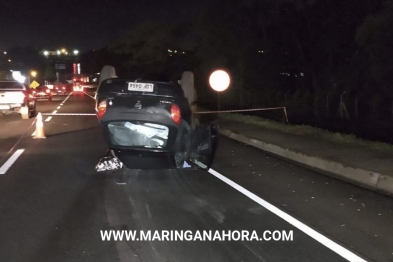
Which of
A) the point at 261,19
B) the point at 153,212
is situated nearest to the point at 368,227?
the point at 153,212

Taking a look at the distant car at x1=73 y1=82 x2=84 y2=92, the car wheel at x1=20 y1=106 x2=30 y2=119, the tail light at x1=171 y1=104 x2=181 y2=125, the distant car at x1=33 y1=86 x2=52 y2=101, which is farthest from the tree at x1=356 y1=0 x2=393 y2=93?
the distant car at x1=73 y1=82 x2=84 y2=92

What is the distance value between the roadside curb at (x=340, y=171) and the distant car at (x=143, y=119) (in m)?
3.33

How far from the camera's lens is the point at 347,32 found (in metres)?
37.4

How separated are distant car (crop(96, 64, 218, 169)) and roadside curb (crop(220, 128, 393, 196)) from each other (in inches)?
131

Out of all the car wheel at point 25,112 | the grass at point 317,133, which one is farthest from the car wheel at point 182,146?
the car wheel at point 25,112

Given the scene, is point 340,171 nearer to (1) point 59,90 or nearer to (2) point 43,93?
(2) point 43,93

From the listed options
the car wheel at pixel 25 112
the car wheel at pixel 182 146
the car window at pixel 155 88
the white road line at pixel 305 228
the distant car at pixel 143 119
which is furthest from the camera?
the car wheel at pixel 25 112

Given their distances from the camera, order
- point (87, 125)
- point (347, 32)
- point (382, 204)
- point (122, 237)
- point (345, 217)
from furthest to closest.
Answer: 1. point (347, 32)
2. point (87, 125)
3. point (382, 204)
4. point (345, 217)
5. point (122, 237)

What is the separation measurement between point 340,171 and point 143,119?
4.29 meters

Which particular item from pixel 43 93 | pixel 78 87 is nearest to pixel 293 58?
pixel 43 93

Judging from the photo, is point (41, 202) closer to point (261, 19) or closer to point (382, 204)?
point (382, 204)

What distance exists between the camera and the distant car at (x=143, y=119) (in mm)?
9688

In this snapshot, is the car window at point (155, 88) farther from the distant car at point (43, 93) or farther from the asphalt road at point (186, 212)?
the distant car at point (43, 93)

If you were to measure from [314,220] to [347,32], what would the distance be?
31.6 metres
